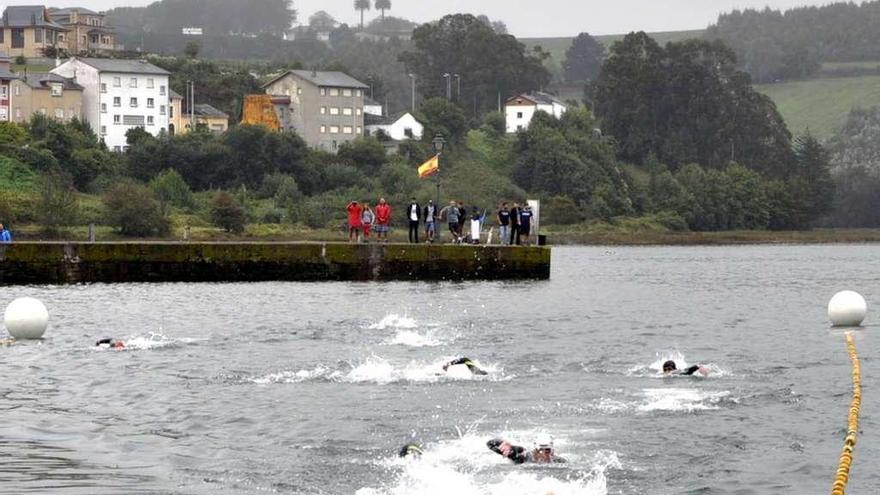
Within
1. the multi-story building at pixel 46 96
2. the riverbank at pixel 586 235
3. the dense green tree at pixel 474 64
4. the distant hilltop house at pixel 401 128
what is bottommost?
the riverbank at pixel 586 235

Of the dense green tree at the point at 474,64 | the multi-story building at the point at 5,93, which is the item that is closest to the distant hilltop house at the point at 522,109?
the dense green tree at the point at 474,64

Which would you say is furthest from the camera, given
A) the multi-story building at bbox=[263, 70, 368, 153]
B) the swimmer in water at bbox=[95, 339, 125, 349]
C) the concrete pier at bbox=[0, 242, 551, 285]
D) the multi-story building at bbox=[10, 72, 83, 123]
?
the multi-story building at bbox=[263, 70, 368, 153]

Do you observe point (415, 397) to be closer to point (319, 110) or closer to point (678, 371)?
point (678, 371)

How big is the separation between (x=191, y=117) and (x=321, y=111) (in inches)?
555

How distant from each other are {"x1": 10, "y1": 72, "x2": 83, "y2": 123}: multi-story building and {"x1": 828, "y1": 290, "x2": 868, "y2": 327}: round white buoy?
109 metres

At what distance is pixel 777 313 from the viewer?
5284 centimetres

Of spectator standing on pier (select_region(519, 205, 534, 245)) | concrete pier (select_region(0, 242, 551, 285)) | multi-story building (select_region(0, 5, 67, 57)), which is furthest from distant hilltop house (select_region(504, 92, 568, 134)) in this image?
concrete pier (select_region(0, 242, 551, 285))

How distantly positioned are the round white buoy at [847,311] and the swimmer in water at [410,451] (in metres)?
24.2

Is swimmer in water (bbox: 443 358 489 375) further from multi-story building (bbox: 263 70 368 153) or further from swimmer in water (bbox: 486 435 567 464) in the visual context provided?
multi-story building (bbox: 263 70 368 153)

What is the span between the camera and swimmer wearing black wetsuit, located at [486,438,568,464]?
2322 centimetres

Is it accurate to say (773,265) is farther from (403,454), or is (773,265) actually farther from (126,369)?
(403,454)

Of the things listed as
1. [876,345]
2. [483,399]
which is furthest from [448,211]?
[483,399]

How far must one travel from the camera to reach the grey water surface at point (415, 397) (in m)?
22.8

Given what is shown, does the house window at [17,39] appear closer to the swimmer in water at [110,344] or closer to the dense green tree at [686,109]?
the dense green tree at [686,109]
